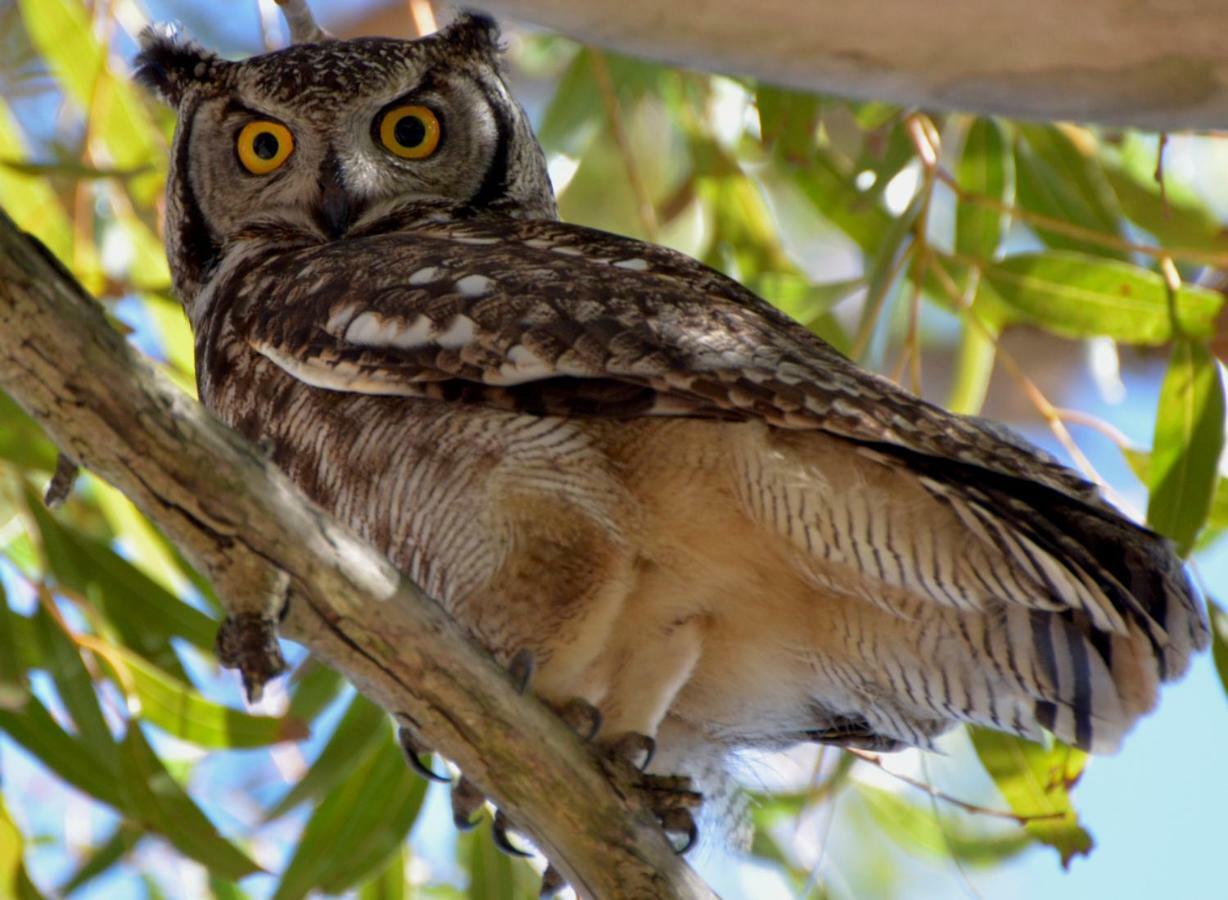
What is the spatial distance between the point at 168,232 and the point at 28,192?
0.66m

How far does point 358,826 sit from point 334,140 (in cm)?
127

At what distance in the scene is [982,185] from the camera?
10.8 feet

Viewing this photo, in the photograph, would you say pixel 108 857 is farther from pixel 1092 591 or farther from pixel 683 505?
pixel 1092 591

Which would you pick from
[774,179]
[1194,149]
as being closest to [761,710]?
[774,179]

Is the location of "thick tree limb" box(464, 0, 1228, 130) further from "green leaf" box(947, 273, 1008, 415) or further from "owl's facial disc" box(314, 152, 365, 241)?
"green leaf" box(947, 273, 1008, 415)

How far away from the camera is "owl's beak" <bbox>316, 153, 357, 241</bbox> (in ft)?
8.98

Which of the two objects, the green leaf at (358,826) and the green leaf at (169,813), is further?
the green leaf at (358,826)

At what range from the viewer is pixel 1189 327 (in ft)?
9.46

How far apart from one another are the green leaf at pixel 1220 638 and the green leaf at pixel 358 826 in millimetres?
1483

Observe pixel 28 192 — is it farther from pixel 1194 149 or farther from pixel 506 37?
pixel 1194 149

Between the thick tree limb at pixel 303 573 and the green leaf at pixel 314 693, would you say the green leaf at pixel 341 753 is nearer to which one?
the green leaf at pixel 314 693

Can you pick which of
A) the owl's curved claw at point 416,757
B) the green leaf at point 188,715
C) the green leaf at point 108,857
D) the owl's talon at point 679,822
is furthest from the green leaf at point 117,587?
the owl's talon at point 679,822

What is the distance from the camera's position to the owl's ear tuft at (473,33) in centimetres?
308

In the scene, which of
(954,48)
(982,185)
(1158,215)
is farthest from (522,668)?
(1158,215)
